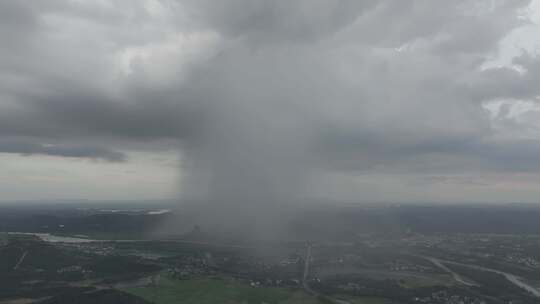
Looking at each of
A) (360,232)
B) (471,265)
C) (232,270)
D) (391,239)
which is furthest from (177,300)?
(360,232)

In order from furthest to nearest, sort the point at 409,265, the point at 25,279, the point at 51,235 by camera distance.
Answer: the point at 51,235 → the point at 409,265 → the point at 25,279

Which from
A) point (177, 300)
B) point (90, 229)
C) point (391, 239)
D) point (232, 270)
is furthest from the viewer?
point (90, 229)

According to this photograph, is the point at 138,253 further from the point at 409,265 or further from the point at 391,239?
the point at 391,239

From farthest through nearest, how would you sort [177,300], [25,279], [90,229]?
1. [90,229]
2. [25,279]
3. [177,300]

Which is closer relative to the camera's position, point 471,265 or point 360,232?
point 471,265

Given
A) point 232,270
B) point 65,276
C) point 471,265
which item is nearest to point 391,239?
point 471,265

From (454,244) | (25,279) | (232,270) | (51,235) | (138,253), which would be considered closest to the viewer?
(25,279)

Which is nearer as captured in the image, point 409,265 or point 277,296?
point 277,296

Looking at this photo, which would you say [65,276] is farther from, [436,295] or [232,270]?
[436,295]

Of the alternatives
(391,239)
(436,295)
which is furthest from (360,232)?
(436,295)
